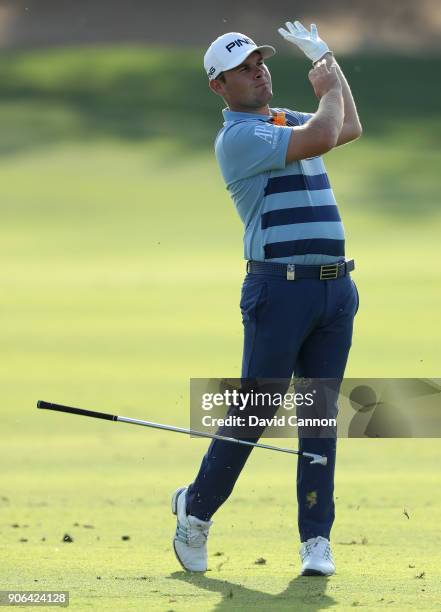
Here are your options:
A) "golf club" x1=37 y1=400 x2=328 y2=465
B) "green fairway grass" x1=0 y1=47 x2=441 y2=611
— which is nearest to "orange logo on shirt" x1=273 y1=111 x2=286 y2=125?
"golf club" x1=37 y1=400 x2=328 y2=465

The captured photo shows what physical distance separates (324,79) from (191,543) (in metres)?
1.80

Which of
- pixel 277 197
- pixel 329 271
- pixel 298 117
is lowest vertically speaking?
pixel 329 271

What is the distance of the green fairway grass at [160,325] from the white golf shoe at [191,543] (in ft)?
0.27

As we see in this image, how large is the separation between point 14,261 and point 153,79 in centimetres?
1345

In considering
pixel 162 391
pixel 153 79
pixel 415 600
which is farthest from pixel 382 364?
pixel 153 79

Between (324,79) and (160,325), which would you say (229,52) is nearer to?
(324,79)

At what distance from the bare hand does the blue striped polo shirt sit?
0.23 metres

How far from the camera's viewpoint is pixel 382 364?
1348cm

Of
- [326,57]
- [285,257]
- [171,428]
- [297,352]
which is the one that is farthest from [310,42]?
[171,428]

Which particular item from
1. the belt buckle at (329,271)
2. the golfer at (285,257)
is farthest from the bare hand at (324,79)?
the belt buckle at (329,271)

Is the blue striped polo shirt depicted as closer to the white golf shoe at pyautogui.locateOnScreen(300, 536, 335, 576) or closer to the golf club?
the golf club

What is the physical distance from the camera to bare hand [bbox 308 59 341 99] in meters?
5.61

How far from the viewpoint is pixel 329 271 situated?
5.60 m

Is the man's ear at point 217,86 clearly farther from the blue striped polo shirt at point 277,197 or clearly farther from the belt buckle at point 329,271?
the belt buckle at point 329,271
